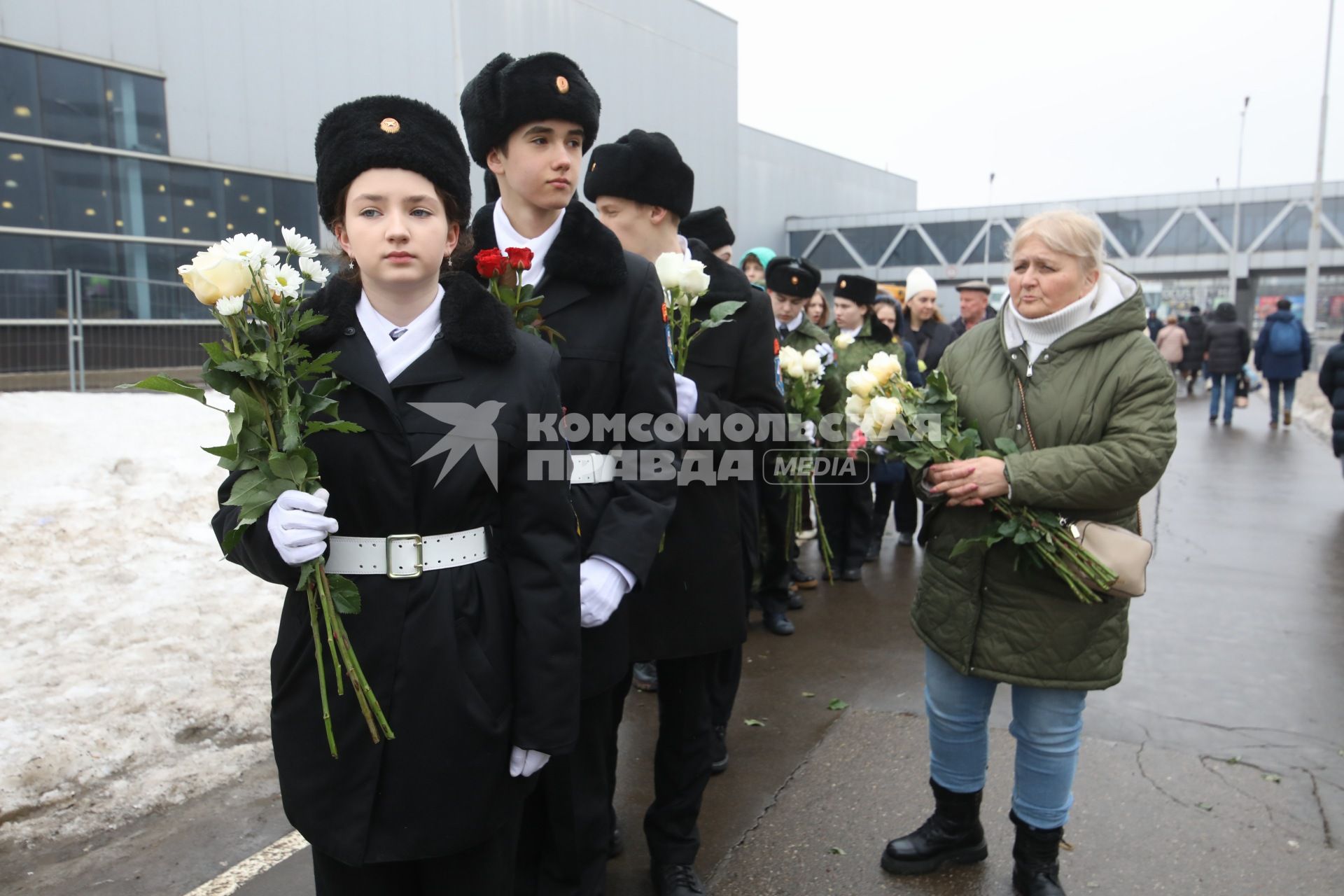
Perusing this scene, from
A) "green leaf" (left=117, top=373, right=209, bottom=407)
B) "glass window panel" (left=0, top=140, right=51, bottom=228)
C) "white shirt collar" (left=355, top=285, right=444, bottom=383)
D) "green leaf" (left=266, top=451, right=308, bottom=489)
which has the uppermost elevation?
"glass window panel" (left=0, top=140, right=51, bottom=228)

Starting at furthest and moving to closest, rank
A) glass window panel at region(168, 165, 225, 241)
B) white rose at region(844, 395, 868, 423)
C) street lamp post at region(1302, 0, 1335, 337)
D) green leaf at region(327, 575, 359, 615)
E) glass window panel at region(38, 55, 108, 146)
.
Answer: street lamp post at region(1302, 0, 1335, 337) < glass window panel at region(168, 165, 225, 241) < glass window panel at region(38, 55, 108, 146) < white rose at region(844, 395, 868, 423) < green leaf at region(327, 575, 359, 615)

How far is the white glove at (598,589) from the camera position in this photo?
2307 mm

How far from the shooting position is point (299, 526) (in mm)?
1783

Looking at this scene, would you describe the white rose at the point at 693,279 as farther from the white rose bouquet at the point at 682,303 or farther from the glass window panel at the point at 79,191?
the glass window panel at the point at 79,191

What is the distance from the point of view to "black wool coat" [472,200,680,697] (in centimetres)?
250

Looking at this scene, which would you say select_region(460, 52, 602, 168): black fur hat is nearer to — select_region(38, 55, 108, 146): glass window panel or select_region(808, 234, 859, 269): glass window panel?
select_region(38, 55, 108, 146): glass window panel

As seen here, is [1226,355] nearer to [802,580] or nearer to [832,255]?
[802,580]

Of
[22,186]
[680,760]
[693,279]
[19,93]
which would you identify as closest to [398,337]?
[693,279]

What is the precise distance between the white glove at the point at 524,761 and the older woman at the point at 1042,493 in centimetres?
153

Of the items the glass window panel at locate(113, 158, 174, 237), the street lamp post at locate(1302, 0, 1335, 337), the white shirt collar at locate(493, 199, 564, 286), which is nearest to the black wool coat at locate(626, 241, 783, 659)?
the white shirt collar at locate(493, 199, 564, 286)

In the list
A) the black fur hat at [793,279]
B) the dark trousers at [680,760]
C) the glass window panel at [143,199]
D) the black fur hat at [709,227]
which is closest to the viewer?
the dark trousers at [680,760]

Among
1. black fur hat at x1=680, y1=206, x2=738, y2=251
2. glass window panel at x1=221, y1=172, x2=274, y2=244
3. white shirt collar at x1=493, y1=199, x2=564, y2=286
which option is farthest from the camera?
glass window panel at x1=221, y1=172, x2=274, y2=244

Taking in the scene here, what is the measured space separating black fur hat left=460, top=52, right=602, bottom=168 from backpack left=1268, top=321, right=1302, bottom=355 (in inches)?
613

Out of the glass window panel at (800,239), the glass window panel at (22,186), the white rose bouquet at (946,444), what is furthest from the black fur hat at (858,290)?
the glass window panel at (800,239)
